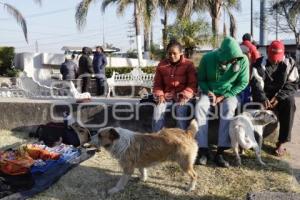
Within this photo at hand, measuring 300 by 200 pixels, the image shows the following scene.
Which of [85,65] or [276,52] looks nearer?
[276,52]

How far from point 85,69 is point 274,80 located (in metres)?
8.28

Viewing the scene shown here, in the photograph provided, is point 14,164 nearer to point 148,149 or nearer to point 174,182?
point 148,149

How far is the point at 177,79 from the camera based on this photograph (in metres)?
6.11

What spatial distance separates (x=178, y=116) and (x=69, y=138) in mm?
1747

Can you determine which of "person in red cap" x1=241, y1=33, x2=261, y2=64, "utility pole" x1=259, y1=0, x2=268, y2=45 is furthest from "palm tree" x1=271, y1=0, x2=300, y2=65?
"person in red cap" x1=241, y1=33, x2=261, y2=64

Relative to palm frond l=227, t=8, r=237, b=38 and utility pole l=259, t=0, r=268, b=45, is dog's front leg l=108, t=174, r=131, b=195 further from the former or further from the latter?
utility pole l=259, t=0, r=268, b=45

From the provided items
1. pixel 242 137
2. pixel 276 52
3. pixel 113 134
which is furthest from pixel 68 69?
pixel 113 134

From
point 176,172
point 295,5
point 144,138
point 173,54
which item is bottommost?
point 176,172

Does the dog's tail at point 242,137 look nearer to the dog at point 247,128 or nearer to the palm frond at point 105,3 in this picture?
the dog at point 247,128

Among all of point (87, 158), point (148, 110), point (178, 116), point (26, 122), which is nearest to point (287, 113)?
point (178, 116)

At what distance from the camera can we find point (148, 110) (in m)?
7.05

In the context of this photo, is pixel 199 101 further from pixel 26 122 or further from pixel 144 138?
pixel 26 122

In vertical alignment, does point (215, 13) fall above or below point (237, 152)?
above

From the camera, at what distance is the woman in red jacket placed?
5.98m
